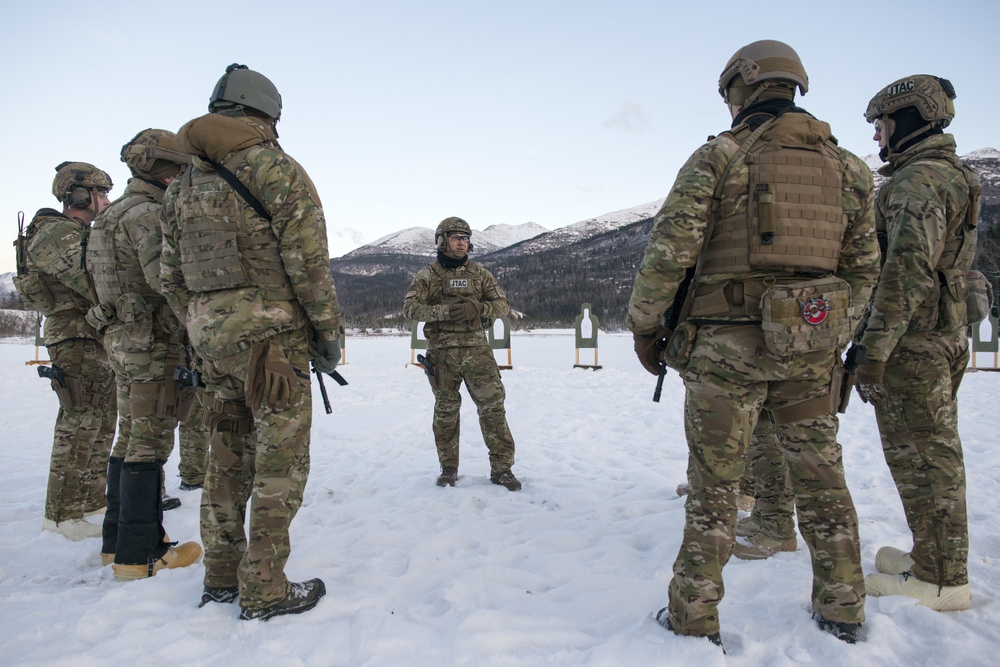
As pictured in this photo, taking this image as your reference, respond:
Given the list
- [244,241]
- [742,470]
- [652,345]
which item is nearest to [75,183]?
[244,241]

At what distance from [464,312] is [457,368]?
53 centimetres

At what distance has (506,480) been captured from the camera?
4.96m

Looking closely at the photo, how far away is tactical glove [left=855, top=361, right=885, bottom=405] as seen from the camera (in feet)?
9.32

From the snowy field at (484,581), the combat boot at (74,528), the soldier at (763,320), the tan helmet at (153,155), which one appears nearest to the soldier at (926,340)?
the snowy field at (484,581)

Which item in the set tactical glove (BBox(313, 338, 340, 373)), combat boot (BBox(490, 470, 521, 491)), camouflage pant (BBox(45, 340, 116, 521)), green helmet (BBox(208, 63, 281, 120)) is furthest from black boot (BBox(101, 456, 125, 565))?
combat boot (BBox(490, 470, 521, 491))

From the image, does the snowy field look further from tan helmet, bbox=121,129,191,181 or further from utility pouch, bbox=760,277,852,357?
tan helmet, bbox=121,129,191,181

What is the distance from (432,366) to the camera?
518cm

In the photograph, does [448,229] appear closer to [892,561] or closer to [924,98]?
[924,98]

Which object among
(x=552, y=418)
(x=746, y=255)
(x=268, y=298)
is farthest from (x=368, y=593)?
(x=552, y=418)

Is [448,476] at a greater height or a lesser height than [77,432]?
lesser

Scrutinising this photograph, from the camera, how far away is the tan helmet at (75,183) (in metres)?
4.18

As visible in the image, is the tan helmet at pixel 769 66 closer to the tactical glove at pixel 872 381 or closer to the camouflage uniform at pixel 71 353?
the tactical glove at pixel 872 381

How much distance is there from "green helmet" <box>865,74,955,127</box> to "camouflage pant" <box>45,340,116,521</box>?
18.0 feet

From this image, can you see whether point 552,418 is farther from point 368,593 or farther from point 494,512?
point 368,593
